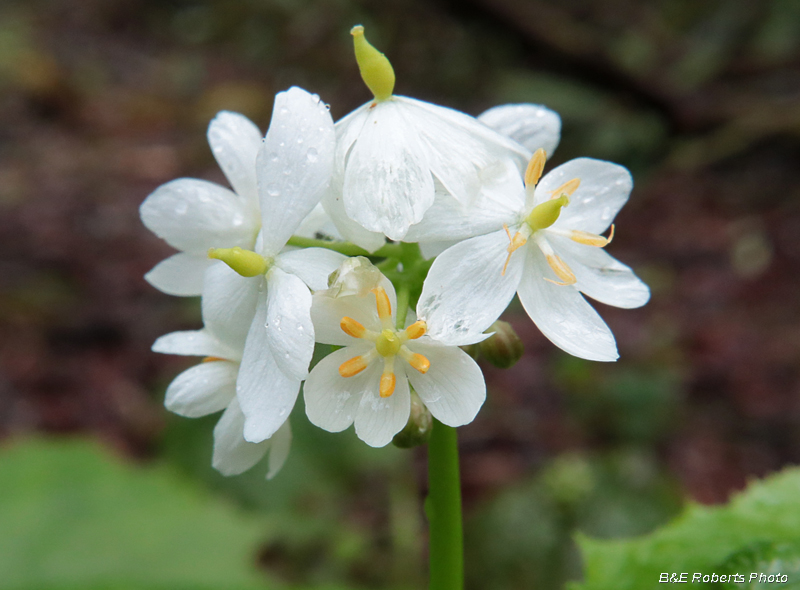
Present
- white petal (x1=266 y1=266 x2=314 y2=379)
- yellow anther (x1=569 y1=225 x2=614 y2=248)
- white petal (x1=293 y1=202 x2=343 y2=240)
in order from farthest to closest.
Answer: white petal (x1=293 y1=202 x2=343 y2=240)
yellow anther (x1=569 y1=225 x2=614 y2=248)
white petal (x1=266 y1=266 x2=314 y2=379)

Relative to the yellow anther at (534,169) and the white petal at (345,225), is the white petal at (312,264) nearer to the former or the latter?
the white petal at (345,225)

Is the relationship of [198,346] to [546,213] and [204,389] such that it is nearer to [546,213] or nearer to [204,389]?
[204,389]

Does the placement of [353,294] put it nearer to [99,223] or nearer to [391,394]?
[391,394]

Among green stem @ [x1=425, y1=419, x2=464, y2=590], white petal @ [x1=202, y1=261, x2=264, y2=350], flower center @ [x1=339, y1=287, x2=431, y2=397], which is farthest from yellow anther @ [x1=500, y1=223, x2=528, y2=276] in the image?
white petal @ [x1=202, y1=261, x2=264, y2=350]

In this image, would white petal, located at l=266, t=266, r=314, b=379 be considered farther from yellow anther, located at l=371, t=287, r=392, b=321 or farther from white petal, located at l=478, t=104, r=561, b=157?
white petal, located at l=478, t=104, r=561, b=157

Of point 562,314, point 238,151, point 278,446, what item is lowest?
point 278,446

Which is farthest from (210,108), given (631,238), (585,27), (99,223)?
(631,238)

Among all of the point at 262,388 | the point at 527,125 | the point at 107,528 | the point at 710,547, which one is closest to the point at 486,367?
the point at 107,528

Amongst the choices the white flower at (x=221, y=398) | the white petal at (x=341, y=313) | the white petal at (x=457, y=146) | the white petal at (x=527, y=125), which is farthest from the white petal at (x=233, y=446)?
the white petal at (x=527, y=125)

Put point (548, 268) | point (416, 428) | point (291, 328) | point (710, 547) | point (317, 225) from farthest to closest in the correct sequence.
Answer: point (710, 547)
point (317, 225)
point (548, 268)
point (416, 428)
point (291, 328)
